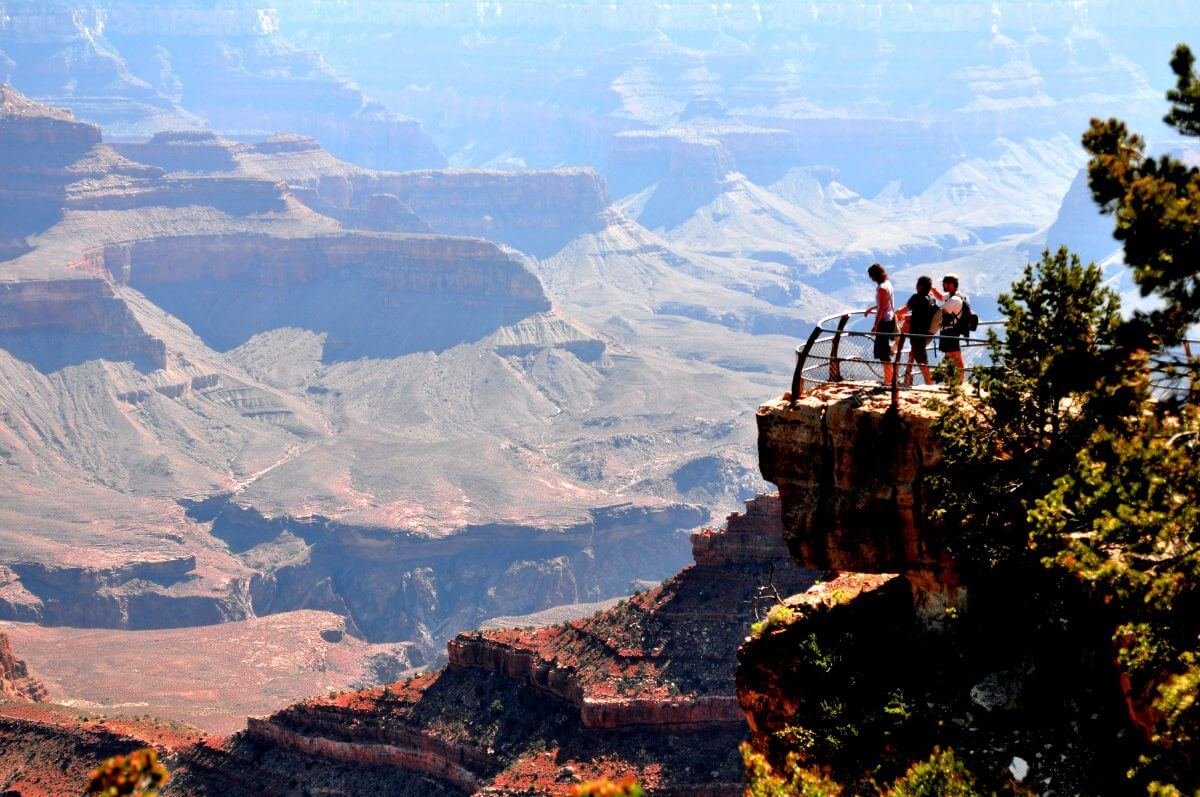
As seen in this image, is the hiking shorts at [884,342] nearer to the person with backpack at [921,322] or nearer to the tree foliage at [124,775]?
the person with backpack at [921,322]

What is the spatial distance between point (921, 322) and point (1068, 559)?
775 centimetres

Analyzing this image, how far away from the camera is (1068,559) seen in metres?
21.9

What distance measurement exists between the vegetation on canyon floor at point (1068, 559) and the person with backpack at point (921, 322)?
2516 mm

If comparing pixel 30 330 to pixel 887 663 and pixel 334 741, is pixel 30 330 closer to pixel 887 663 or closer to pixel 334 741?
A: pixel 334 741

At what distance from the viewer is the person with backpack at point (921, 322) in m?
28.6

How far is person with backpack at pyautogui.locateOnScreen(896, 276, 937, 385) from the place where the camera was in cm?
2858

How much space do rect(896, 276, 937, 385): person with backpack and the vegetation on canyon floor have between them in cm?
252

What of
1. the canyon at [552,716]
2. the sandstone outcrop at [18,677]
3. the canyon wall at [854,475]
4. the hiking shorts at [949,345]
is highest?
the hiking shorts at [949,345]

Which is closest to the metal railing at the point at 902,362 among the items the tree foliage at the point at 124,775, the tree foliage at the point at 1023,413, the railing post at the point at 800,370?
the railing post at the point at 800,370

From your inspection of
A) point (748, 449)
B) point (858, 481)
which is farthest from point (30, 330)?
point (858, 481)

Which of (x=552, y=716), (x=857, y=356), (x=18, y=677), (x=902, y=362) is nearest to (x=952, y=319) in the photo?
(x=902, y=362)

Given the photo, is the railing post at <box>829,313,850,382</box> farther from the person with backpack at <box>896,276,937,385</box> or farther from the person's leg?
the person's leg

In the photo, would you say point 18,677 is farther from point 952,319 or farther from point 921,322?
point 952,319

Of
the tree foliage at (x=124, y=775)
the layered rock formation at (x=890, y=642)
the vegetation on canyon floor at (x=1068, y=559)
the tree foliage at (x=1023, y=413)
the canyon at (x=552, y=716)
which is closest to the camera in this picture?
the tree foliage at (x=124, y=775)
